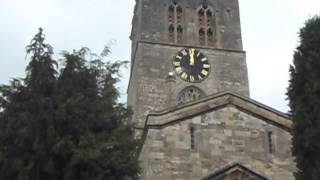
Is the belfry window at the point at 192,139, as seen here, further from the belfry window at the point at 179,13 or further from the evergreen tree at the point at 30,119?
the belfry window at the point at 179,13

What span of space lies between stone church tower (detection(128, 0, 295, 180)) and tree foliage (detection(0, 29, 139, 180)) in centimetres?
491

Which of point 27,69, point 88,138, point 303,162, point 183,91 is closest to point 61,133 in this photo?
point 88,138

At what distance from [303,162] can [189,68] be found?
2745 centimetres

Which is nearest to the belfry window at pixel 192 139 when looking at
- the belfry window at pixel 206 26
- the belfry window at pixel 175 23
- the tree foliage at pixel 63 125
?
the tree foliage at pixel 63 125

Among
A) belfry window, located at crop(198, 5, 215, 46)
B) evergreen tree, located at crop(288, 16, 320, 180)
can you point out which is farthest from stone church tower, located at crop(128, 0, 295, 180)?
evergreen tree, located at crop(288, 16, 320, 180)

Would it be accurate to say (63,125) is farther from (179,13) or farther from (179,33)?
(179,13)

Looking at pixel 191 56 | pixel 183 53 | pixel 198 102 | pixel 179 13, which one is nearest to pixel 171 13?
pixel 179 13

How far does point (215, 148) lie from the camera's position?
26.8 m

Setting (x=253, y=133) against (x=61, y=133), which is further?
(x=253, y=133)

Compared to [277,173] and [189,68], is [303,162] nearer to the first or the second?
[277,173]

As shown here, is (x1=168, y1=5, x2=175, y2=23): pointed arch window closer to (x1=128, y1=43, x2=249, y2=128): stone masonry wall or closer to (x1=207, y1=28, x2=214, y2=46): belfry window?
(x1=128, y1=43, x2=249, y2=128): stone masonry wall

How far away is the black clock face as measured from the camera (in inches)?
1722

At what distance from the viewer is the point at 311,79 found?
17516 mm

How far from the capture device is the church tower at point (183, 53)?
42.8m
